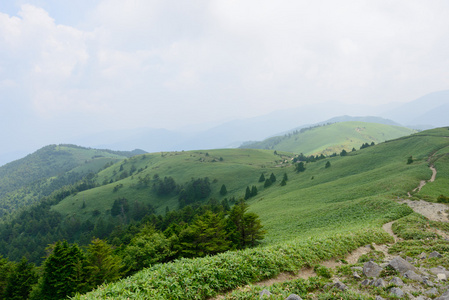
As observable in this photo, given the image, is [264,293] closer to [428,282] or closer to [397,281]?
[397,281]

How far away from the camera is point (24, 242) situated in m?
133

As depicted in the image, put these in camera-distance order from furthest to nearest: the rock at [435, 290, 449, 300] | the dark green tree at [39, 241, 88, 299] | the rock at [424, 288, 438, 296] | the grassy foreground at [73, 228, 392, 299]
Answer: the dark green tree at [39, 241, 88, 299], the grassy foreground at [73, 228, 392, 299], the rock at [424, 288, 438, 296], the rock at [435, 290, 449, 300]

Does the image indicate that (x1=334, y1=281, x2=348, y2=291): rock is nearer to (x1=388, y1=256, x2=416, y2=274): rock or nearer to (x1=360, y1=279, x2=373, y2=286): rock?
(x1=360, y1=279, x2=373, y2=286): rock

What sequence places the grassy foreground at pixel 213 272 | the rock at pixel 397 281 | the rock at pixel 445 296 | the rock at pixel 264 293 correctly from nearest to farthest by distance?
1. the rock at pixel 445 296
2. the rock at pixel 264 293
3. the rock at pixel 397 281
4. the grassy foreground at pixel 213 272

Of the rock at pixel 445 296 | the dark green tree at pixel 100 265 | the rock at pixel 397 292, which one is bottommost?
the dark green tree at pixel 100 265

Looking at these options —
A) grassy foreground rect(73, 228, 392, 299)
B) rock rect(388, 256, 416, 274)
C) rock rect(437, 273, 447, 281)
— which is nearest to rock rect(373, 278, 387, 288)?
rock rect(388, 256, 416, 274)

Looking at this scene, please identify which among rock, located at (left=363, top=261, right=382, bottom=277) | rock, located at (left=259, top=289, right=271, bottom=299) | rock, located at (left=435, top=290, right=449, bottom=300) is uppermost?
rock, located at (left=259, top=289, right=271, bottom=299)

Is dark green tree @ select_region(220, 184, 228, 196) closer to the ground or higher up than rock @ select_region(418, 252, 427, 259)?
closer to the ground

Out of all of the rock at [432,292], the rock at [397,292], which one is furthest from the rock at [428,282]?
the rock at [397,292]

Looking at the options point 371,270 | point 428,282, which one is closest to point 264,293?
point 371,270

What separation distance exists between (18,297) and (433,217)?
7436 cm

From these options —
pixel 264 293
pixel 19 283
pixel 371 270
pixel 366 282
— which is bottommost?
pixel 19 283

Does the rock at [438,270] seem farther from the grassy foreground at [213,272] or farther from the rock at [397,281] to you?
the grassy foreground at [213,272]

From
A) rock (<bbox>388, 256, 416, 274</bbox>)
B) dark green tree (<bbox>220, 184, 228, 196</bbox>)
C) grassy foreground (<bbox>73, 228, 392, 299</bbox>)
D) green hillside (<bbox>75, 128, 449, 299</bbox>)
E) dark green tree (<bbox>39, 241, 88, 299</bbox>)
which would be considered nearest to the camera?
grassy foreground (<bbox>73, 228, 392, 299</bbox>)
